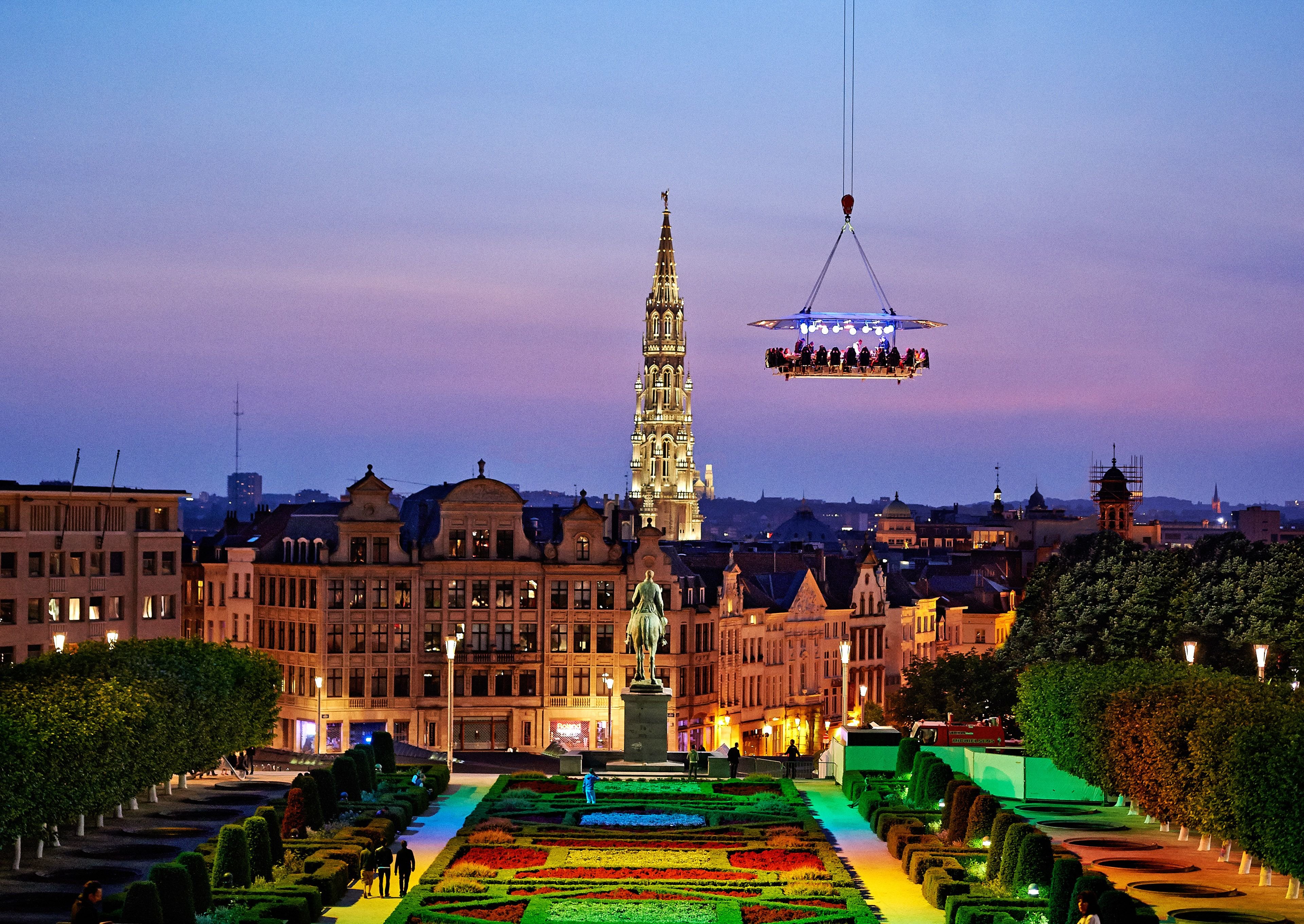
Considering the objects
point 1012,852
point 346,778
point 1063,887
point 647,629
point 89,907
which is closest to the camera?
point 89,907


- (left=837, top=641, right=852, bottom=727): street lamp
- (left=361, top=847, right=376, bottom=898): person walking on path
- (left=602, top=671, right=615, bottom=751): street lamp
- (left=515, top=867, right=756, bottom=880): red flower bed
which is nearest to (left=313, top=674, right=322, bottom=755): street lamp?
(left=602, top=671, right=615, bottom=751): street lamp

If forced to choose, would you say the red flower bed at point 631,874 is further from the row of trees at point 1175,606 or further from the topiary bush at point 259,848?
the row of trees at point 1175,606

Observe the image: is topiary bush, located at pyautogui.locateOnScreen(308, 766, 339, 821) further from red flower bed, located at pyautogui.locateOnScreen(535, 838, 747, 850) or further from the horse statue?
the horse statue

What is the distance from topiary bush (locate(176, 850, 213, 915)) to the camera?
45.6 metres

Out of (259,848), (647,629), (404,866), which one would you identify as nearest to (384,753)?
(647,629)

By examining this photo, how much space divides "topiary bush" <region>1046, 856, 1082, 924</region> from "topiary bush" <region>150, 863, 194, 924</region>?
17.7 m

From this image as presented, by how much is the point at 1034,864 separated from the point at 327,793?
22191 mm

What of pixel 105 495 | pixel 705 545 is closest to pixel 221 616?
pixel 105 495

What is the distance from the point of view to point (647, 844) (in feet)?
209

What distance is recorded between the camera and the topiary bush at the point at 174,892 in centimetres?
4400

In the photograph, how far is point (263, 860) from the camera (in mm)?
53125

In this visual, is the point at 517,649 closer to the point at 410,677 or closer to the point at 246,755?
the point at 410,677

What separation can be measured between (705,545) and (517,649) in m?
41.4

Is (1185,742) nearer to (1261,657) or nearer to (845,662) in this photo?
(1261,657)
